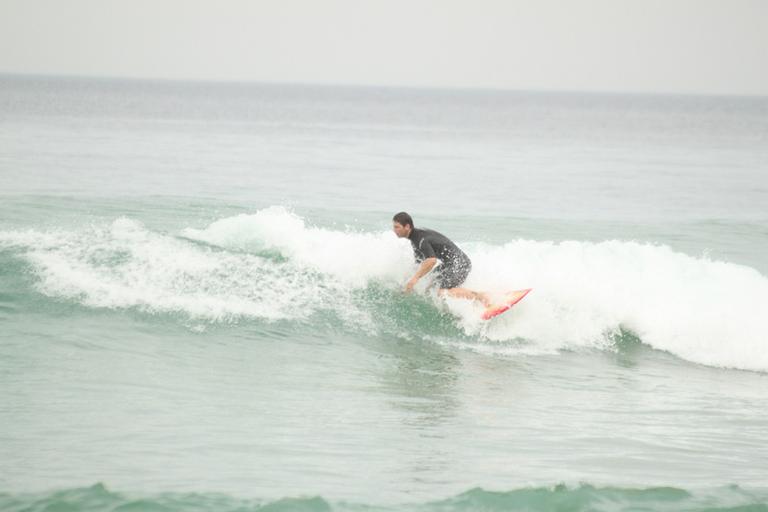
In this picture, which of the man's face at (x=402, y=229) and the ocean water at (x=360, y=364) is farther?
the man's face at (x=402, y=229)

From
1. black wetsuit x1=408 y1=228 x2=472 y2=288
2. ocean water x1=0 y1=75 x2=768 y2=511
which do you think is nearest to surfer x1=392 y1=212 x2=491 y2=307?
black wetsuit x1=408 y1=228 x2=472 y2=288

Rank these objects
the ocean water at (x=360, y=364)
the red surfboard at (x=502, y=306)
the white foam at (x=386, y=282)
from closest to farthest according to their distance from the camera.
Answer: the ocean water at (x=360, y=364) < the red surfboard at (x=502, y=306) < the white foam at (x=386, y=282)

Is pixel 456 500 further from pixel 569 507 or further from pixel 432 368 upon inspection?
pixel 432 368

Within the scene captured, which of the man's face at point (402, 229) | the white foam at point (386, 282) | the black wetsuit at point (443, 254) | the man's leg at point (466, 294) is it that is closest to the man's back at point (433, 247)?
the black wetsuit at point (443, 254)

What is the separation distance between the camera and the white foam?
11.9m

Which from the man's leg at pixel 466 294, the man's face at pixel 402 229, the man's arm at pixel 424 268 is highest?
the man's face at pixel 402 229

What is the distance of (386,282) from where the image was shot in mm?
12945

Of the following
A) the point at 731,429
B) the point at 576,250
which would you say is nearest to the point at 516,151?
the point at 576,250

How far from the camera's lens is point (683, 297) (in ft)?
43.5

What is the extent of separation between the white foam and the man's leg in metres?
0.14

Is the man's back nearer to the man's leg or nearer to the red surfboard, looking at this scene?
the man's leg

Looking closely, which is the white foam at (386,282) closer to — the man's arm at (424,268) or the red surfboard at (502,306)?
the red surfboard at (502,306)

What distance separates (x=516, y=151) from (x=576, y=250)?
37225 millimetres

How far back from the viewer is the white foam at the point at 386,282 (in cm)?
1189
